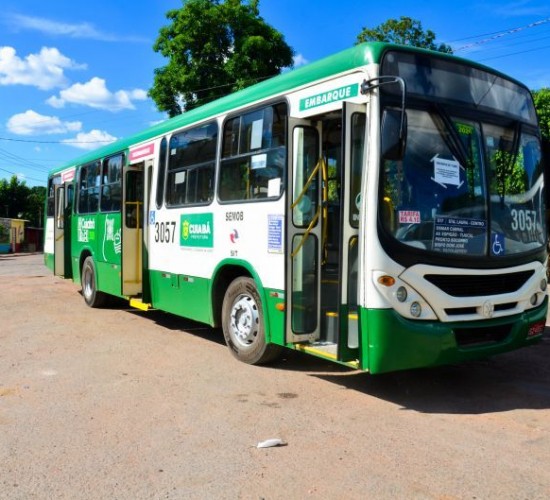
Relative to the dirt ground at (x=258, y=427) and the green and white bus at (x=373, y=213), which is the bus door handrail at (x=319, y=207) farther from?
the dirt ground at (x=258, y=427)

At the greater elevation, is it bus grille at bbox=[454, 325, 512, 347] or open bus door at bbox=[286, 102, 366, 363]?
open bus door at bbox=[286, 102, 366, 363]

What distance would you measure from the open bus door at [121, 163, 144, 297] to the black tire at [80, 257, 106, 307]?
5.15 ft

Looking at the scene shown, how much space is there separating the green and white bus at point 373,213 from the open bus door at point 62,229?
20.3 feet

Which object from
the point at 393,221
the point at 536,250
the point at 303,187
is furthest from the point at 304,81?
the point at 536,250

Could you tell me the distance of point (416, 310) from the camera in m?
4.94

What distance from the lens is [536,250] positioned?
5.81 m

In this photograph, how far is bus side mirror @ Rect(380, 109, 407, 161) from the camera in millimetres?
4770

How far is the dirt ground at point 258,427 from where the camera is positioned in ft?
12.0

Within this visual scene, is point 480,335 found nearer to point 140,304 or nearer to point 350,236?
point 350,236

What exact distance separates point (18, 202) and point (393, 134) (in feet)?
190

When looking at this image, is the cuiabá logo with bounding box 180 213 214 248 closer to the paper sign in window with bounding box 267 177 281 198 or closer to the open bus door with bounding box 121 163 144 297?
the paper sign in window with bounding box 267 177 281 198

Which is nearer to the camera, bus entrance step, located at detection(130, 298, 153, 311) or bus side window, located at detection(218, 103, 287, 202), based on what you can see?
bus side window, located at detection(218, 103, 287, 202)

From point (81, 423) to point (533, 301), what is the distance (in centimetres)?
432

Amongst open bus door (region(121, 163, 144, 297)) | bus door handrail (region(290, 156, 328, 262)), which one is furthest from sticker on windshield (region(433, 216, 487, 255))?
open bus door (region(121, 163, 144, 297))
